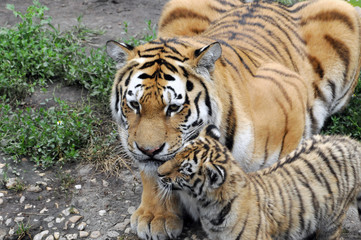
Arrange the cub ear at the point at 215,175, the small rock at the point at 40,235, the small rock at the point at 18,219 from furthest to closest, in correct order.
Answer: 1. the small rock at the point at 18,219
2. the small rock at the point at 40,235
3. the cub ear at the point at 215,175

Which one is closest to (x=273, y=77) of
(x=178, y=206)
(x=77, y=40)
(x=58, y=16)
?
(x=178, y=206)

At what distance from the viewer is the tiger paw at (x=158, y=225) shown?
3.45 metres

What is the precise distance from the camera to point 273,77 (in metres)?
3.88

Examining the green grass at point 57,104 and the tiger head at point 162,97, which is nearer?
the tiger head at point 162,97

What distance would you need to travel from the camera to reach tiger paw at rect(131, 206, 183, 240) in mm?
3451

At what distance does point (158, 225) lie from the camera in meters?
3.46

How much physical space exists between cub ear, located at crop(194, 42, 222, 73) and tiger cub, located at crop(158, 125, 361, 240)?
0.39 m

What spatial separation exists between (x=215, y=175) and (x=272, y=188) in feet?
1.65

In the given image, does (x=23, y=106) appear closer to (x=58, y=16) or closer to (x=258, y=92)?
(x=58, y=16)

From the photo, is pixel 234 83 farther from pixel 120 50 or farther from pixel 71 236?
pixel 71 236

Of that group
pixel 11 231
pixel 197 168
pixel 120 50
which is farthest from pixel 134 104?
pixel 11 231

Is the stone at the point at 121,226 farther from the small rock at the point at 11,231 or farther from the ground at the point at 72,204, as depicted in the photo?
the small rock at the point at 11,231

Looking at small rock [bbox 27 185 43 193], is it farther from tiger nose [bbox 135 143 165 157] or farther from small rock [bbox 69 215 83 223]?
tiger nose [bbox 135 143 165 157]

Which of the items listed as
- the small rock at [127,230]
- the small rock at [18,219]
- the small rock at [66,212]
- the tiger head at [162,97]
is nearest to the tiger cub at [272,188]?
the tiger head at [162,97]
